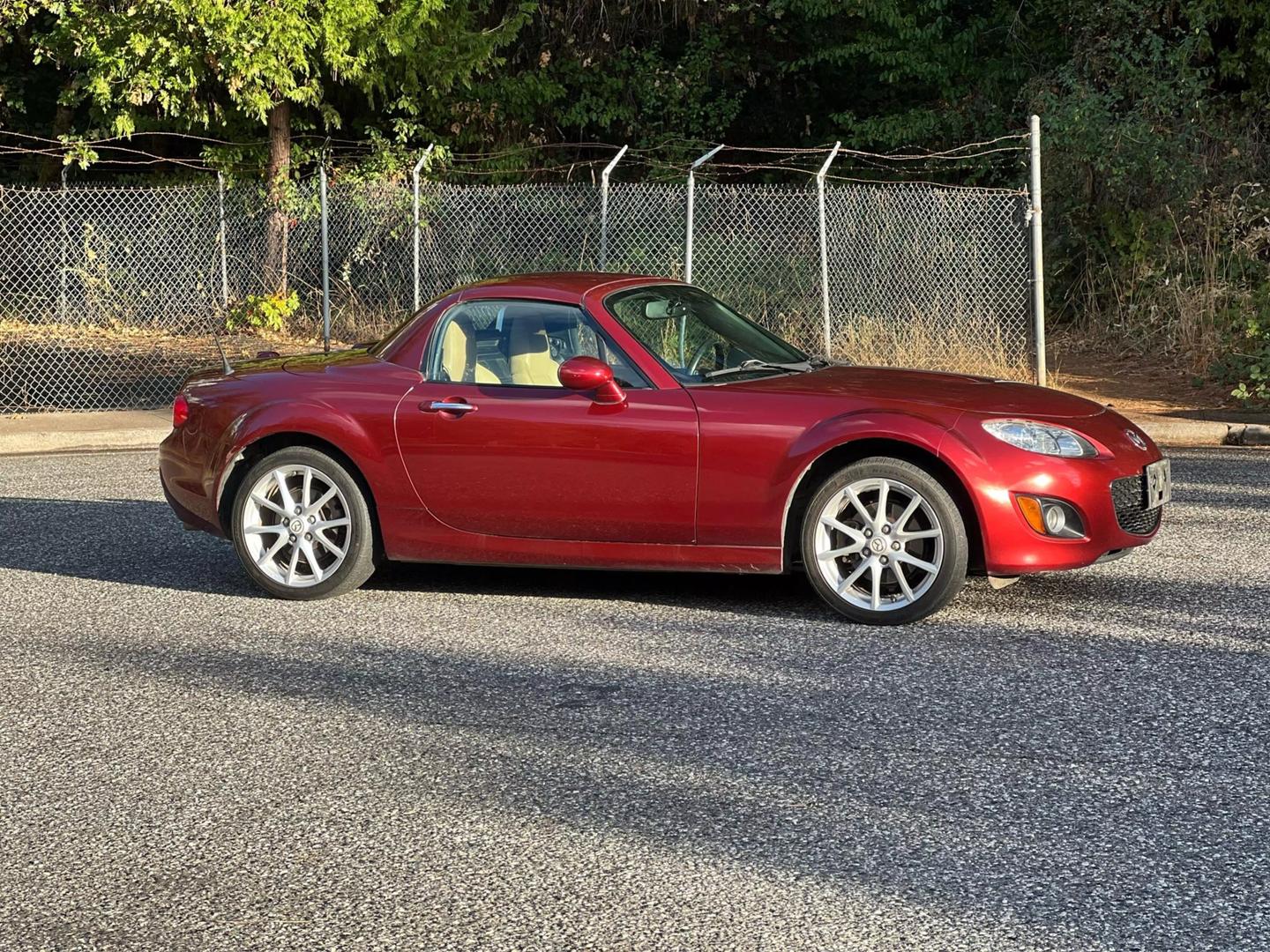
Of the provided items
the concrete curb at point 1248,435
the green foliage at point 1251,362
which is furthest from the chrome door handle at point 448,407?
the green foliage at point 1251,362

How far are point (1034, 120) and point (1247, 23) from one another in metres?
8.63

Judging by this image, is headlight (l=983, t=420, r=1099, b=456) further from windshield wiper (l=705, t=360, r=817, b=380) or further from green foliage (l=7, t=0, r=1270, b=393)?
green foliage (l=7, t=0, r=1270, b=393)

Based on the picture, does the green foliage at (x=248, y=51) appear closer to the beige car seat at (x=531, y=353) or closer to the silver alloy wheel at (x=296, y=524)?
the silver alloy wheel at (x=296, y=524)

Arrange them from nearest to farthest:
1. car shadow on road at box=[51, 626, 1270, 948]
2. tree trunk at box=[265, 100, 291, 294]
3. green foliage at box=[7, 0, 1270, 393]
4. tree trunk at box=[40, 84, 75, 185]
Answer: car shadow on road at box=[51, 626, 1270, 948] < green foliage at box=[7, 0, 1270, 393] < tree trunk at box=[265, 100, 291, 294] < tree trunk at box=[40, 84, 75, 185]

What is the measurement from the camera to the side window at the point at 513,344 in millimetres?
7391

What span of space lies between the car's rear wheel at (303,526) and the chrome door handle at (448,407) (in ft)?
1.73

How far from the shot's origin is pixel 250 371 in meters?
8.05

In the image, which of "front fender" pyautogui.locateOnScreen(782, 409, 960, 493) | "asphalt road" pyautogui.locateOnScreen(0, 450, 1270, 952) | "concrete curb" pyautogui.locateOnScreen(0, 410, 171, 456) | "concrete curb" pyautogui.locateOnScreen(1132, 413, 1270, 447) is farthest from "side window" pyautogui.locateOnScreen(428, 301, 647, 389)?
"concrete curb" pyautogui.locateOnScreen(1132, 413, 1270, 447)

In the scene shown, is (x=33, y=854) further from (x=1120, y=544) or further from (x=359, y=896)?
(x=1120, y=544)

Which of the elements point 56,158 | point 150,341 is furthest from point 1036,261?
point 56,158

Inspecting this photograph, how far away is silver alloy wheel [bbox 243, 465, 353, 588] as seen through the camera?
25.1 ft

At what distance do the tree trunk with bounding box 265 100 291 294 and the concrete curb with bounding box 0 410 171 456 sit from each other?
8023 mm

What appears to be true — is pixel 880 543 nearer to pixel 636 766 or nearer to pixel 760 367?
pixel 760 367

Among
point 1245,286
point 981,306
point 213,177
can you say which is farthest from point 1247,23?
point 213,177
